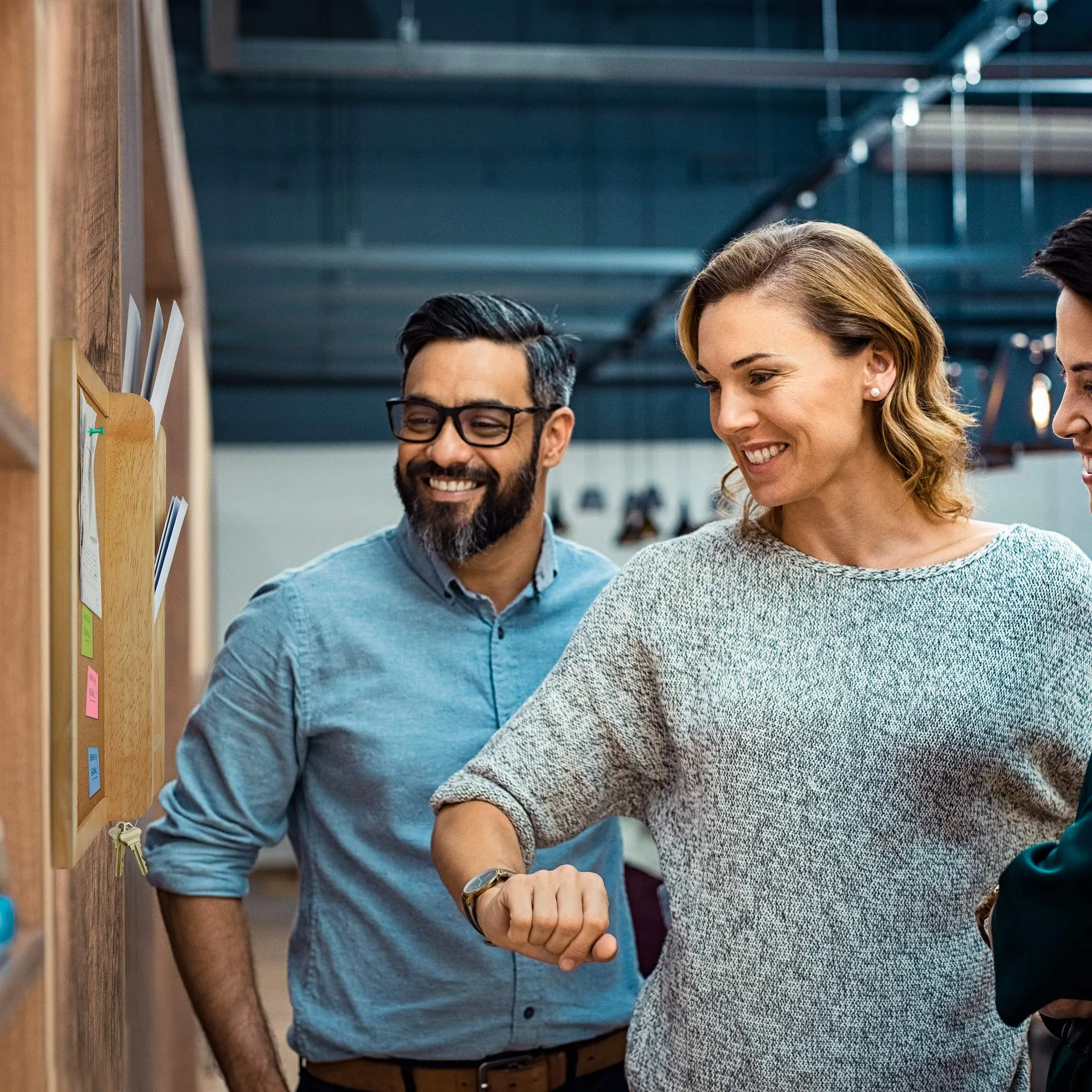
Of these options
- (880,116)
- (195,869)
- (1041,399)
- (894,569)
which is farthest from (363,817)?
(880,116)

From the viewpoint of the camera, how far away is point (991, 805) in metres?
1.53

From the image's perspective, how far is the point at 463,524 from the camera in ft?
6.57

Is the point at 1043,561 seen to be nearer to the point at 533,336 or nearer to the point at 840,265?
the point at 840,265

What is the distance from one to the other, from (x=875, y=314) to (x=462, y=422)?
656 mm

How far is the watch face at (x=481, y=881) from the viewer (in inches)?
56.3

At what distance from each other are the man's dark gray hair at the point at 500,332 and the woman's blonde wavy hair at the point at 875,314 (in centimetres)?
45

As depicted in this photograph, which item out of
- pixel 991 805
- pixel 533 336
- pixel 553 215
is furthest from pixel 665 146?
pixel 991 805

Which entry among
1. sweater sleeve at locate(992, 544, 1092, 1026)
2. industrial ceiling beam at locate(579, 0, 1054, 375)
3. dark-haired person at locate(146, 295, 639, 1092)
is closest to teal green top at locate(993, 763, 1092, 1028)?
sweater sleeve at locate(992, 544, 1092, 1026)

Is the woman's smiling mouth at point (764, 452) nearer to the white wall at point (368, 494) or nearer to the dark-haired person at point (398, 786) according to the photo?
the dark-haired person at point (398, 786)

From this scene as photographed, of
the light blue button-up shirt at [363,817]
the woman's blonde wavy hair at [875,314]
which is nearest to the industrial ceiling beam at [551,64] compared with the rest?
the light blue button-up shirt at [363,817]

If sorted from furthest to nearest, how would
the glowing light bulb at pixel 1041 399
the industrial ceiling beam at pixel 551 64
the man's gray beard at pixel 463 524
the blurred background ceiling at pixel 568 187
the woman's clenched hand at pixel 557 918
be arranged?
the blurred background ceiling at pixel 568 187, the industrial ceiling beam at pixel 551 64, the glowing light bulb at pixel 1041 399, the man's gray beard at pixel 463 524, the woman's clenched hand at pixel 557 918

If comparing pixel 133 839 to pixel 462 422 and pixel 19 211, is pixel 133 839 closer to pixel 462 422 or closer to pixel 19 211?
pixel 19 211

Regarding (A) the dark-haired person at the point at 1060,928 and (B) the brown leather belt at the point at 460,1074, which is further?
(B) the brown leather belt at the point at 460,1074

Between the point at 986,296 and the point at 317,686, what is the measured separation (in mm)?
9030
